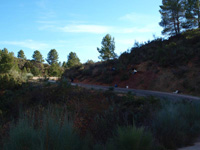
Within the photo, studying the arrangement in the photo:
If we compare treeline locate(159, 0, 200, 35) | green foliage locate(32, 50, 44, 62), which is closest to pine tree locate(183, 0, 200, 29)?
treeline locate(159, 0, 200, 35)

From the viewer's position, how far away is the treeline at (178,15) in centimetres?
3225

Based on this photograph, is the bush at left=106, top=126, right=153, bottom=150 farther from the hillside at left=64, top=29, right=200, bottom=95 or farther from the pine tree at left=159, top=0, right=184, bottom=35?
the pine tree at left=159, top=0, right=184, bottom=35

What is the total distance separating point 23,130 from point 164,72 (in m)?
23.4

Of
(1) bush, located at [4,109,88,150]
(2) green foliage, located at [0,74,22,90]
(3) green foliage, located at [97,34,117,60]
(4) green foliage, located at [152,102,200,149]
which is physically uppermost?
Answer: (3) green foliage, located at [97,34,117,60]

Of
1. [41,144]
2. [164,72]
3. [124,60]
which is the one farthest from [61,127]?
[124,60]

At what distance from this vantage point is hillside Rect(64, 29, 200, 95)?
74.8 ft

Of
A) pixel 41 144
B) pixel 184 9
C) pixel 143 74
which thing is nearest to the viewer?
pixel 41 144

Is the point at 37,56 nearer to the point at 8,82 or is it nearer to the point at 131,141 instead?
the point at 8,82

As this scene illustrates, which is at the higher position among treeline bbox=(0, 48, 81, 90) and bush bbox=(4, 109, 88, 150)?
treeline bbox=(0, 48, 81, 90)

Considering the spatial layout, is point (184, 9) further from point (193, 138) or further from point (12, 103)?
point (193, 138)

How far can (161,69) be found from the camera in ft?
88.8

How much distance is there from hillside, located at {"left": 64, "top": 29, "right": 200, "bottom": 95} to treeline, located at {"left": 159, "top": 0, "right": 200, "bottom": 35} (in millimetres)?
1845

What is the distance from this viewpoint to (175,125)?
6836 mm

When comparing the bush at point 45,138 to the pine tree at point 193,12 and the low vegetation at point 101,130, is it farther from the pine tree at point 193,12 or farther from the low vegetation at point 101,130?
the pine tree at point 193,12
